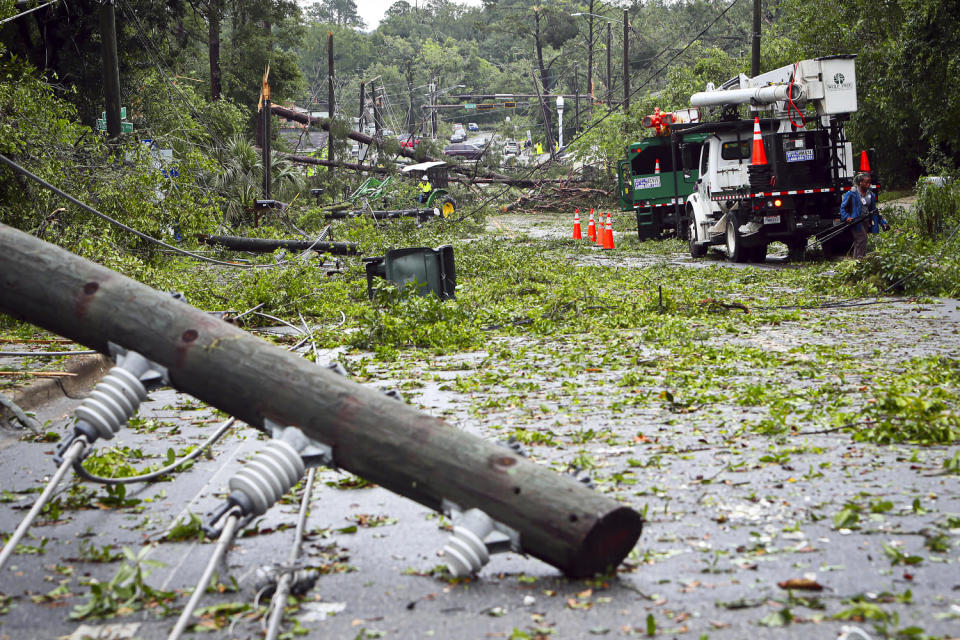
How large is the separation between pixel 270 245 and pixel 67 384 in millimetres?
11784

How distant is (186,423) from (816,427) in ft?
14.4

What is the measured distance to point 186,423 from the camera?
7.32 m

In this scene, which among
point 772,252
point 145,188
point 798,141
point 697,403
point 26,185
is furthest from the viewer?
point 772,252

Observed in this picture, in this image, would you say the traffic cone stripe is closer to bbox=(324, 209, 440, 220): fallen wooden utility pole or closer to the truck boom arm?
the truck boom arm

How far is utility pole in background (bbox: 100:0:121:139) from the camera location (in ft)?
60.2

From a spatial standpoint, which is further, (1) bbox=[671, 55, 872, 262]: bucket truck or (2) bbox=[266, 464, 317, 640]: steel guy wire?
(1) bbox=[671, 55, 872, 262]: bucket truck

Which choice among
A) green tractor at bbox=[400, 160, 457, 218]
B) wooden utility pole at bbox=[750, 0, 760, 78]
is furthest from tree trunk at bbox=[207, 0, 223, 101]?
wooden utility pole at bbox=[750, 0, 760, 78]

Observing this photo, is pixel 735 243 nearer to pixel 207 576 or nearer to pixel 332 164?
pixel 207 576

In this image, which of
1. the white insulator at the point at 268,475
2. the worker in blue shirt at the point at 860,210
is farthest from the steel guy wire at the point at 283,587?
the worker in blue shirt at the point at 860,210

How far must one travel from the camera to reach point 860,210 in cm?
1736

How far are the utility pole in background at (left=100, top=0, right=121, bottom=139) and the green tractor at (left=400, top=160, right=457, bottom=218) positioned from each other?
18791 mm

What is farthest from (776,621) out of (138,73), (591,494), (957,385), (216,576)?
(138,73)

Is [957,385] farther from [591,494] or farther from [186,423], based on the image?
[186,423]

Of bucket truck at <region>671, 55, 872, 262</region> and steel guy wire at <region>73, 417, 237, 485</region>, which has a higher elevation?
bucket truck at <region>671, 55, 872, 262</region>
